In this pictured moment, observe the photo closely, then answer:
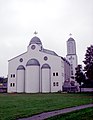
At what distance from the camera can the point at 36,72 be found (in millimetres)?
74125

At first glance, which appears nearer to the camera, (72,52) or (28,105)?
(28,105)

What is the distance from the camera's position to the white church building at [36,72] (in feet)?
241

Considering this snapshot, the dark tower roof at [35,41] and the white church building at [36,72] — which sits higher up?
the dark tower roof at [35,41]

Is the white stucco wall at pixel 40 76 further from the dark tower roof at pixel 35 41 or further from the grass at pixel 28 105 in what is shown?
the grass at pixel 28 105

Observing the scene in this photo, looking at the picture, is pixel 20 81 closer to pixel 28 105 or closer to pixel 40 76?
pixel 40 76

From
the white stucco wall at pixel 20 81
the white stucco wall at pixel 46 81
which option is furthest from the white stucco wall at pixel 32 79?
the white stucco wall at pixel 20 81

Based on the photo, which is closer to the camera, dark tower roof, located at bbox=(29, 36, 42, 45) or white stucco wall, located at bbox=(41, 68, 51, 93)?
white stucco wall, located at bbox=(41, 68, 51, 93)

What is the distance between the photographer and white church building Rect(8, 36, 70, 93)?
241ft

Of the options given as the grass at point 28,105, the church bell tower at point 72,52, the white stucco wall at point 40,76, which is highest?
the church bell tower at point 72,52

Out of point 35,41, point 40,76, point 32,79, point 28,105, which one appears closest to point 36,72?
point 40,76

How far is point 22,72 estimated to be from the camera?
252 feet

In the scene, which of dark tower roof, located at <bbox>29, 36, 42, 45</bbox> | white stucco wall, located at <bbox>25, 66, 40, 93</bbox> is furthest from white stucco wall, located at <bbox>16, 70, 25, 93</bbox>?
dark tower roof, located at <bbox>29, 36, 42, 45</bbox>

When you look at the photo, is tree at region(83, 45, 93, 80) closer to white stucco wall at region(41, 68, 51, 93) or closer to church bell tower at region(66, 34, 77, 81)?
white stucco wall at region(41, 68, 51, 93)

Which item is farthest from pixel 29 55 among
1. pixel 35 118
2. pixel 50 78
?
pixel 35 118
